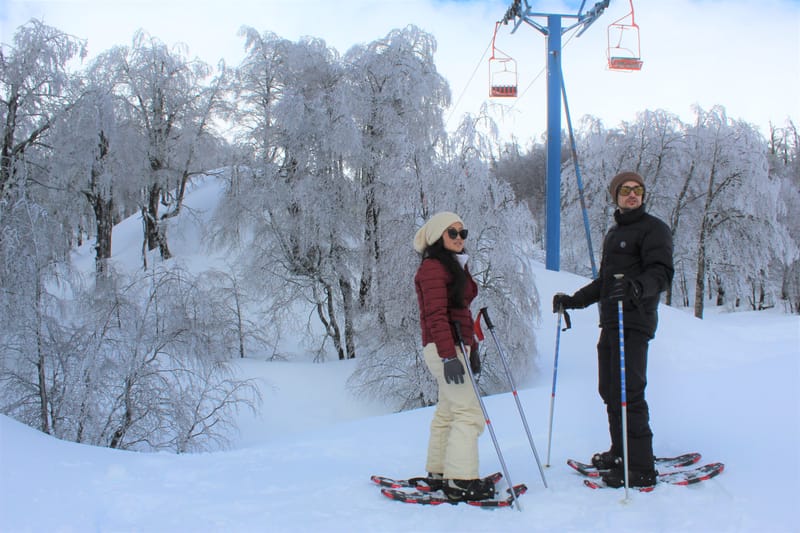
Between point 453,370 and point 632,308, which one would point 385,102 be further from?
point 453,370

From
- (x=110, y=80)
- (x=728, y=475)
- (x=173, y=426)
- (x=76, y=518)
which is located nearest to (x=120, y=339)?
(x=173, y=426)

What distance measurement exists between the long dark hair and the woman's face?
24 mm

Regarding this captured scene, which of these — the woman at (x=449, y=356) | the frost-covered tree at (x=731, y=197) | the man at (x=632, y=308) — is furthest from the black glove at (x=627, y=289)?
the frost-covered tree at (x=731, y=197)

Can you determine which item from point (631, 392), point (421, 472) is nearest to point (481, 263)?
point (421, 472)

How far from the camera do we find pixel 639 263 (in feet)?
10.1

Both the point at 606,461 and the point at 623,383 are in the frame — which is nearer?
the point at 623,383

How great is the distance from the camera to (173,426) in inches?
262

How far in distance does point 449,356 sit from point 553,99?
1052 cm

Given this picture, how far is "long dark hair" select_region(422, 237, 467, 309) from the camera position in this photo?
3.03 meters

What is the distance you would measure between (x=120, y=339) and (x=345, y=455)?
150 inches

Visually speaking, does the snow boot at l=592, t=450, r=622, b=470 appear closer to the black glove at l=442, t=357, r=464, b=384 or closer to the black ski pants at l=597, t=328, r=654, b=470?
the black ski pants at l=597, t=328, r=654, b=470

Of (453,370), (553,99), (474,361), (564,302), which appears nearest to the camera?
(453,370)

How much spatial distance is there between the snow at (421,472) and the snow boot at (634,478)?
89 mm

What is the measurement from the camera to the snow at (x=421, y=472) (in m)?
2.58
